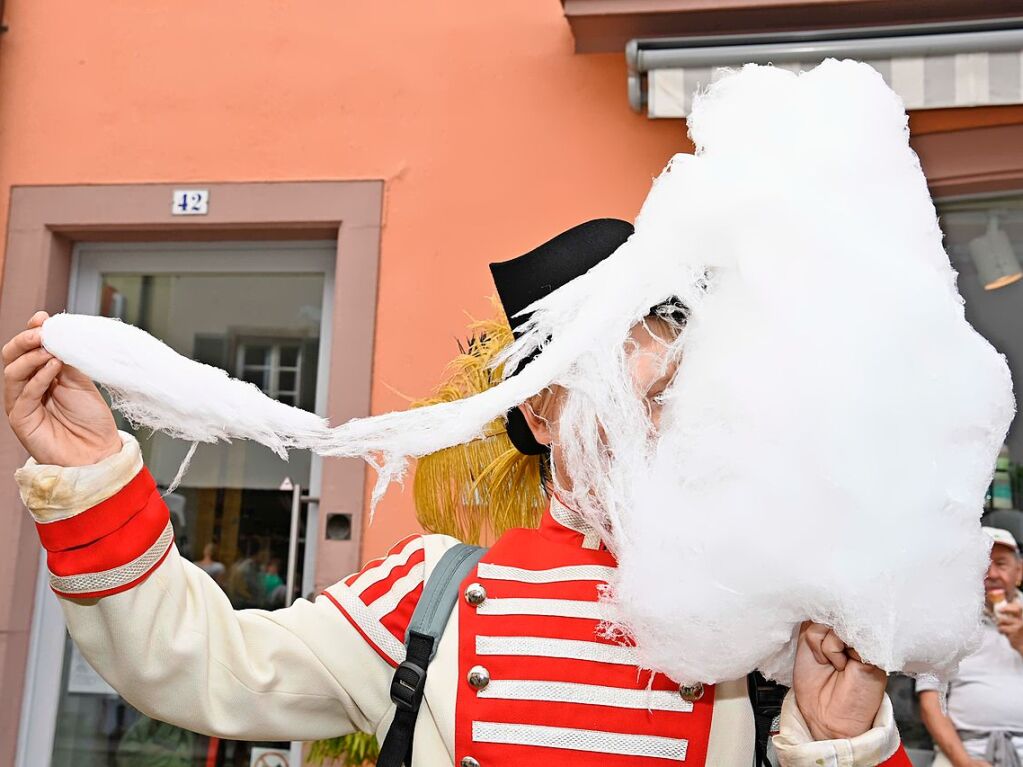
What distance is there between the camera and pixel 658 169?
3.30 metres

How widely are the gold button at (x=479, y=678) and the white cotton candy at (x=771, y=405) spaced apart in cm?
20

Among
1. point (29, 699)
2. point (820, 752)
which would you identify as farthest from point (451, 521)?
point (29, 699)

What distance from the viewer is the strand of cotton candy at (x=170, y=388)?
3.78 feet

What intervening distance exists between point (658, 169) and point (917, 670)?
236 centimetres

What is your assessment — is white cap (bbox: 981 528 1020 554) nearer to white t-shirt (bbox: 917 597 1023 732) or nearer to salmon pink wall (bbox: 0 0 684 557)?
white t-shirt (bbox: 917 597 1023 732)

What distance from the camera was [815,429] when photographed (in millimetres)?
1068

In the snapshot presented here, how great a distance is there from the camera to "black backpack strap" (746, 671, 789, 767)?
4.37 feet

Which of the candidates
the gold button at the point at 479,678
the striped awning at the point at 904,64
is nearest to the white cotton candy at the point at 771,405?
the gold button at the point at 479,678

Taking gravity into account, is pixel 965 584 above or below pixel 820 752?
above

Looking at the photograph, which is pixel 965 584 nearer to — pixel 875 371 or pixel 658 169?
pixel 875 371

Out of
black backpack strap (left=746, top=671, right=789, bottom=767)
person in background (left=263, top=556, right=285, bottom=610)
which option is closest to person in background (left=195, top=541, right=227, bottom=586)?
person in background (left=263, top=556, right=285, bottom=610)

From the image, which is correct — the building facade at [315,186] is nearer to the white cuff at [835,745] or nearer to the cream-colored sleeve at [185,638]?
the cream-colored sleeve at [185,638]

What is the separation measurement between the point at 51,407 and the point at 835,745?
40.1 inches

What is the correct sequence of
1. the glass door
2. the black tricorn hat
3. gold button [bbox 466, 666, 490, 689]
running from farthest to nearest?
the glass door < the black tricorn hat < gold button [bbox 466, 666, 490, 689]
